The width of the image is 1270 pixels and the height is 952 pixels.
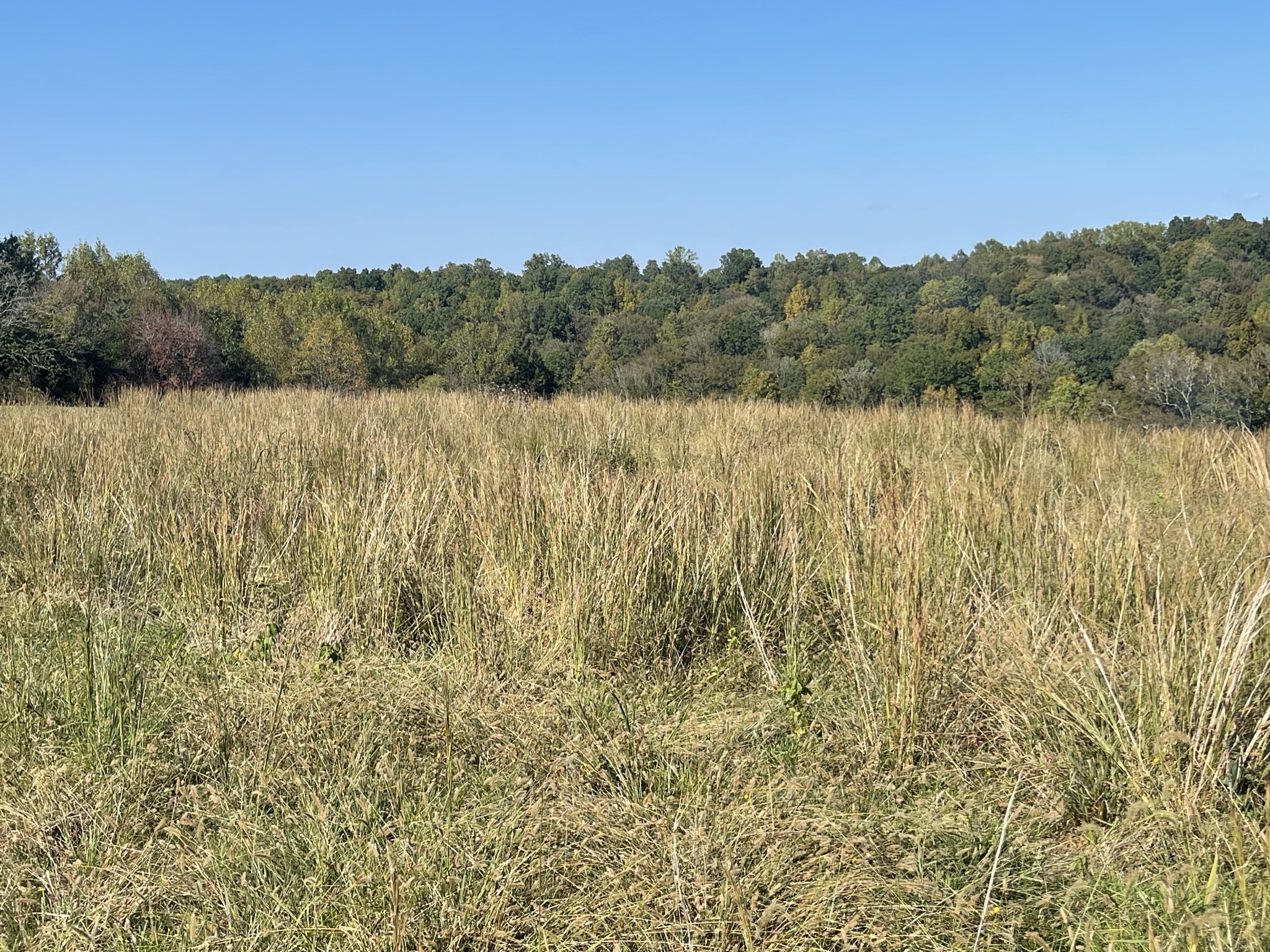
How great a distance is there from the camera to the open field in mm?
1740

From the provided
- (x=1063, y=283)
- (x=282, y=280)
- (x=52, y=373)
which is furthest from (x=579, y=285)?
(x=52, y=373)

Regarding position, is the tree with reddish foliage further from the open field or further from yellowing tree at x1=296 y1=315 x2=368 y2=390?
the open field

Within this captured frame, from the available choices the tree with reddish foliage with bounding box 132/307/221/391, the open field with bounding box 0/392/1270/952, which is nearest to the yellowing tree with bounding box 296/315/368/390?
the tree with reddish foliage with bounding box 132/307/221/391

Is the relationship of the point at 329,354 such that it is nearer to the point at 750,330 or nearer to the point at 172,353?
the point at 172,353

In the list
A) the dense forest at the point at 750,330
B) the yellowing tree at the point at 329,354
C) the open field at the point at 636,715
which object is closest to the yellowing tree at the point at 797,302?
the dense forest at the point at 750,330

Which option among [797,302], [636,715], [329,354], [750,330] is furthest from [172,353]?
[797,302]

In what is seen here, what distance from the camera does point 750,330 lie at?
211 feet

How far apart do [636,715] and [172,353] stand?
3268 centimetres

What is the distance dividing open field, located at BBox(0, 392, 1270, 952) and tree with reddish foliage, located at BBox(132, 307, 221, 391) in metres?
28.7

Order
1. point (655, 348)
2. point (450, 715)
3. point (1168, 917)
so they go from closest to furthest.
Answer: point (1168, 917) < point (450, 715) < point (655, 348)

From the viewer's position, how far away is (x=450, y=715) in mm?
2496

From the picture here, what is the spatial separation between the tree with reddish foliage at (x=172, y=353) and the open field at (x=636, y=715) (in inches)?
1128

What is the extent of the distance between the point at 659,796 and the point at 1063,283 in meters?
72.5

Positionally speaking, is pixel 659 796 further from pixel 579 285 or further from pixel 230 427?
pixel 579 285
